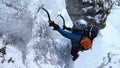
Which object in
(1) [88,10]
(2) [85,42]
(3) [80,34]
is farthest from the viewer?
(1) [88,10]

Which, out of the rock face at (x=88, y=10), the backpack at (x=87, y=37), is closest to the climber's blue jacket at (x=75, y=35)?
the backpack at (x=87, y=37)

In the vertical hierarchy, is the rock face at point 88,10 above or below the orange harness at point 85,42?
below

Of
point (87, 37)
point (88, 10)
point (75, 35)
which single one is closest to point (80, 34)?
point (75, 35)

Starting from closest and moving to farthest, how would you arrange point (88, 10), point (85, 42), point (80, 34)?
point (85, 42) < point (80, 34) < point (88, 10)

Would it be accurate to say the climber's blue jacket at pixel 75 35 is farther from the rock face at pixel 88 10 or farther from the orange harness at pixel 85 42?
the rock face at pixel 88 10

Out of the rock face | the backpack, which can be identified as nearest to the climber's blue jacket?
the backpack

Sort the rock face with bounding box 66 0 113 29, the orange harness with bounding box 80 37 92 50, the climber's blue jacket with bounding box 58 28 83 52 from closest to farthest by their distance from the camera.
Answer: the orange harness with bounding box 80 37 92 50 → the climber's blue jacket with bounding box 58 28 83 52 → the rock face with bounding box 66 0 113 29

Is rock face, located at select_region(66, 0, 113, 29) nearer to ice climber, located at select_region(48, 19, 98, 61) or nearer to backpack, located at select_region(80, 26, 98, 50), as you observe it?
ice climber, located at select_region(48, 19, 98, 61)

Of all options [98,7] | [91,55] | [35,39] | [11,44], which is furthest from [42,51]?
[98,7]

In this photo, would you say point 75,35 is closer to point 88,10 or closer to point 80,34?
point 80,34

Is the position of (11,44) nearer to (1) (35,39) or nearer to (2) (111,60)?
(1) (35,39)

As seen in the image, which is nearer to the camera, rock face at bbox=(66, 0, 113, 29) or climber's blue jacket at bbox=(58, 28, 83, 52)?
climber's blue jacket at bbox=(58, 28, 83, 52)

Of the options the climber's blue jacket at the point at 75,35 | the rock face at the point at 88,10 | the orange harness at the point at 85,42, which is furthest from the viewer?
the rock face at the point at 88,10

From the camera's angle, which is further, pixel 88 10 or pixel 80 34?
pixel 88 10
